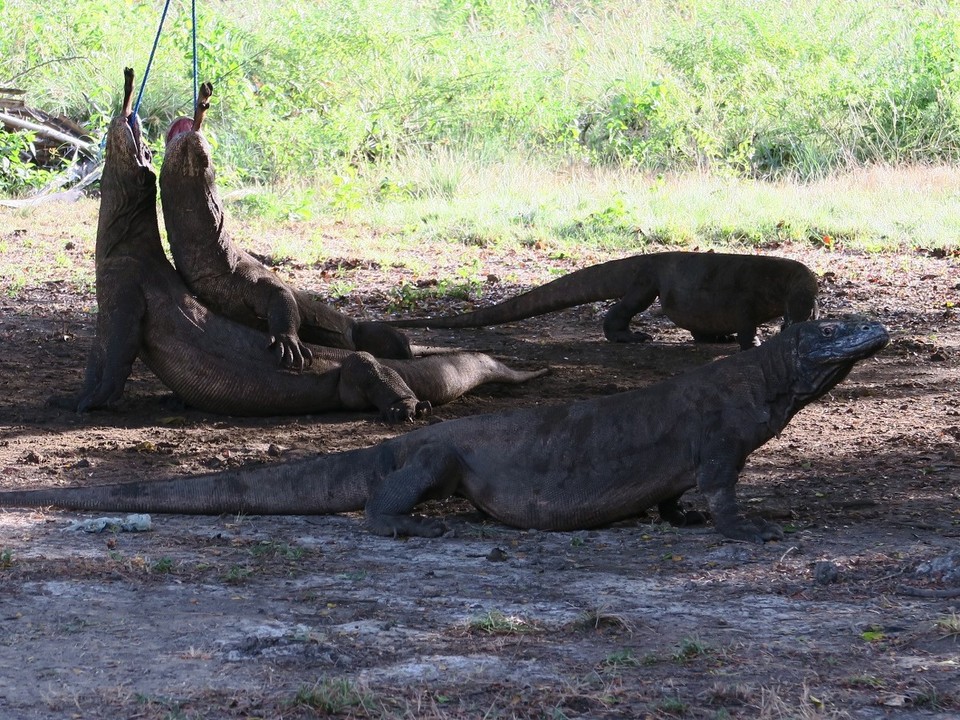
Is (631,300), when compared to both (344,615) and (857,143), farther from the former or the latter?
(857,143)

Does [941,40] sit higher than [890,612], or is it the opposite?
[941,40]

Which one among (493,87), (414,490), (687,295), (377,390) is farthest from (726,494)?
(493,87)

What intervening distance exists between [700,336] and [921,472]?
12.0ft

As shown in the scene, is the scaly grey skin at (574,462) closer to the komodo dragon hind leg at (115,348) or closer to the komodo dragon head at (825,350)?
the komodo dragon head at (825,350)

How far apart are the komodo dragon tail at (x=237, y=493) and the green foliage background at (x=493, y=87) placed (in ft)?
34.2

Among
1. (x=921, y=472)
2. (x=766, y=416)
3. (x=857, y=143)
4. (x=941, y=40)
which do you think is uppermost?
(x=941, y=40)

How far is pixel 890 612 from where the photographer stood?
365cm

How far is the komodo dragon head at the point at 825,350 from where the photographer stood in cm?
466

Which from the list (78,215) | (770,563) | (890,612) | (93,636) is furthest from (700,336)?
(78,215)

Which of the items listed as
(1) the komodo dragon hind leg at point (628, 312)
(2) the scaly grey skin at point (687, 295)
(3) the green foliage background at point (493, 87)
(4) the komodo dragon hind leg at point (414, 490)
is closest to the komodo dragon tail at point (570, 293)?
(2) the scaly grey skin at point (687, 295)

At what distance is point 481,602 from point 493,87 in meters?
15.3

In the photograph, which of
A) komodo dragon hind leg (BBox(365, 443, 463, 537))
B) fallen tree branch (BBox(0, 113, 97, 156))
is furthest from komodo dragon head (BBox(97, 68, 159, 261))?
fallen tree branch (BBox(0, 113, 97, 156))

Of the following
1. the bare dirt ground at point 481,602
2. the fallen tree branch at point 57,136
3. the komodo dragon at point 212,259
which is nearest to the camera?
the bare dirt ground at point 481,602

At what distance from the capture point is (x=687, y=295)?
30.0 ft
